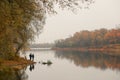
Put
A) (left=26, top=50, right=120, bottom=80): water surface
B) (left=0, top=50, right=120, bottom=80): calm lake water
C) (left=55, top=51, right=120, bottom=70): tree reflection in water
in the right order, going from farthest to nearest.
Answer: (left=55, top=51, right=120, bottom=70): tree reflection in water → (left=26, top=50, right=120, bottom=80): water surface → (left=0, top=50, right=120, bottom=80): calm lake water

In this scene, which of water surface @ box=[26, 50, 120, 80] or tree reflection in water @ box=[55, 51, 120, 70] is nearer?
water surface @ box=[26, 50, 120, 80]

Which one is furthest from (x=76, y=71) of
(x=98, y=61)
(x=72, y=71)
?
(x=98, y=61)

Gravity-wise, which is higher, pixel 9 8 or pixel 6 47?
pixel 9 8

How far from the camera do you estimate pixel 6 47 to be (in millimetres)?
25906

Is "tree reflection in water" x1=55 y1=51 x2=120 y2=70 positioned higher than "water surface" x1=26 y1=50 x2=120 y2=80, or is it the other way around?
"tree reflection in water" x1=55 y1=51 x2=120 y2=70

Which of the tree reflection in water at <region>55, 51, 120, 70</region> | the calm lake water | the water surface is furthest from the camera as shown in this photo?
the tree reflection in water at <region>55, 51, 120, 70</region>

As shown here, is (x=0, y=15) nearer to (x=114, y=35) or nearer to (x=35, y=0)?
(x=35, y=0)

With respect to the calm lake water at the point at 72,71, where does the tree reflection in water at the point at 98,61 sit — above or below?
above

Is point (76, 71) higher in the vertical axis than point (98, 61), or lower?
lower

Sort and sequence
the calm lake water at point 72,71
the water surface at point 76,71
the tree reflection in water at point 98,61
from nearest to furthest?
the calm lake water at point 72,71
the water surface at point 76,71
the tree reflection in water at point 98,61

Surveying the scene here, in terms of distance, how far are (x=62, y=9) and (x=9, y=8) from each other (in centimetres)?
290

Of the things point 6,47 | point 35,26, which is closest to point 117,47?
point 35,26

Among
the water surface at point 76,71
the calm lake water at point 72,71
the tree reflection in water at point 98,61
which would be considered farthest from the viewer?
the tree reflection in water at point 98,61

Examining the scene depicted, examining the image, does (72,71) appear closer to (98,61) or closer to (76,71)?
(76,71)
